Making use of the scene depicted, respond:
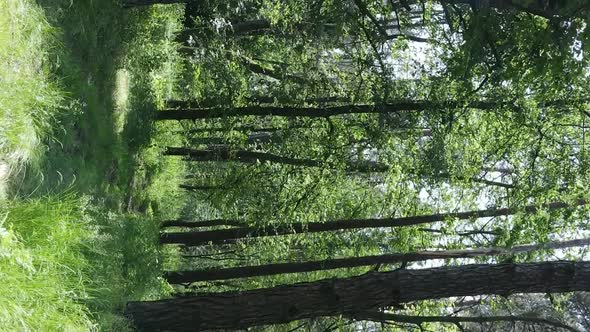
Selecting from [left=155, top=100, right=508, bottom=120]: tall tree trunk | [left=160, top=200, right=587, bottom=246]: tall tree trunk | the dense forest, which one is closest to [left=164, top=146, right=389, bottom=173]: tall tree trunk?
the dense forest

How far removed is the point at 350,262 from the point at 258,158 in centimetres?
401

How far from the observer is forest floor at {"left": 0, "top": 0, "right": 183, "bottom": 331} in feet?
18.9

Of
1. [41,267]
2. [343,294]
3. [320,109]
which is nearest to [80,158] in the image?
[41,267]

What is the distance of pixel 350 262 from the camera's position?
10906 millimetres

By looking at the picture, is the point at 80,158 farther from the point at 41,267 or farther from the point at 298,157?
the point at 298,157

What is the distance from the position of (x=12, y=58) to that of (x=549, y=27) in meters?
5.93

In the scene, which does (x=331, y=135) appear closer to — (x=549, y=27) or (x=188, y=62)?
(x=188, y=62)

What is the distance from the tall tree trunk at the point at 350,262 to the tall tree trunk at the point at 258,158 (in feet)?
9.36

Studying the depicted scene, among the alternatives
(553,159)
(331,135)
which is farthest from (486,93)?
(331,135)

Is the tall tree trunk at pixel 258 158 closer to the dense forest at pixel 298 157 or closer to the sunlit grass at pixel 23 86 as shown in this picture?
the dense forest at pixel 298 157

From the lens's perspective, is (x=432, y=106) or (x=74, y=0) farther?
(x=432, y=106)

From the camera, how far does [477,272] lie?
7.57 meters

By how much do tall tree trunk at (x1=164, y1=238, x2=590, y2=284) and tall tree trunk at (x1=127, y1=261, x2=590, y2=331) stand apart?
6.95 ft

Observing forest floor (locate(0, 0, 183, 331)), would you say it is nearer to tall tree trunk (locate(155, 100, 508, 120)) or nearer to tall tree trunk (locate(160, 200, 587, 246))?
tall tree trunk (locate(160, 200, 587, 246))
